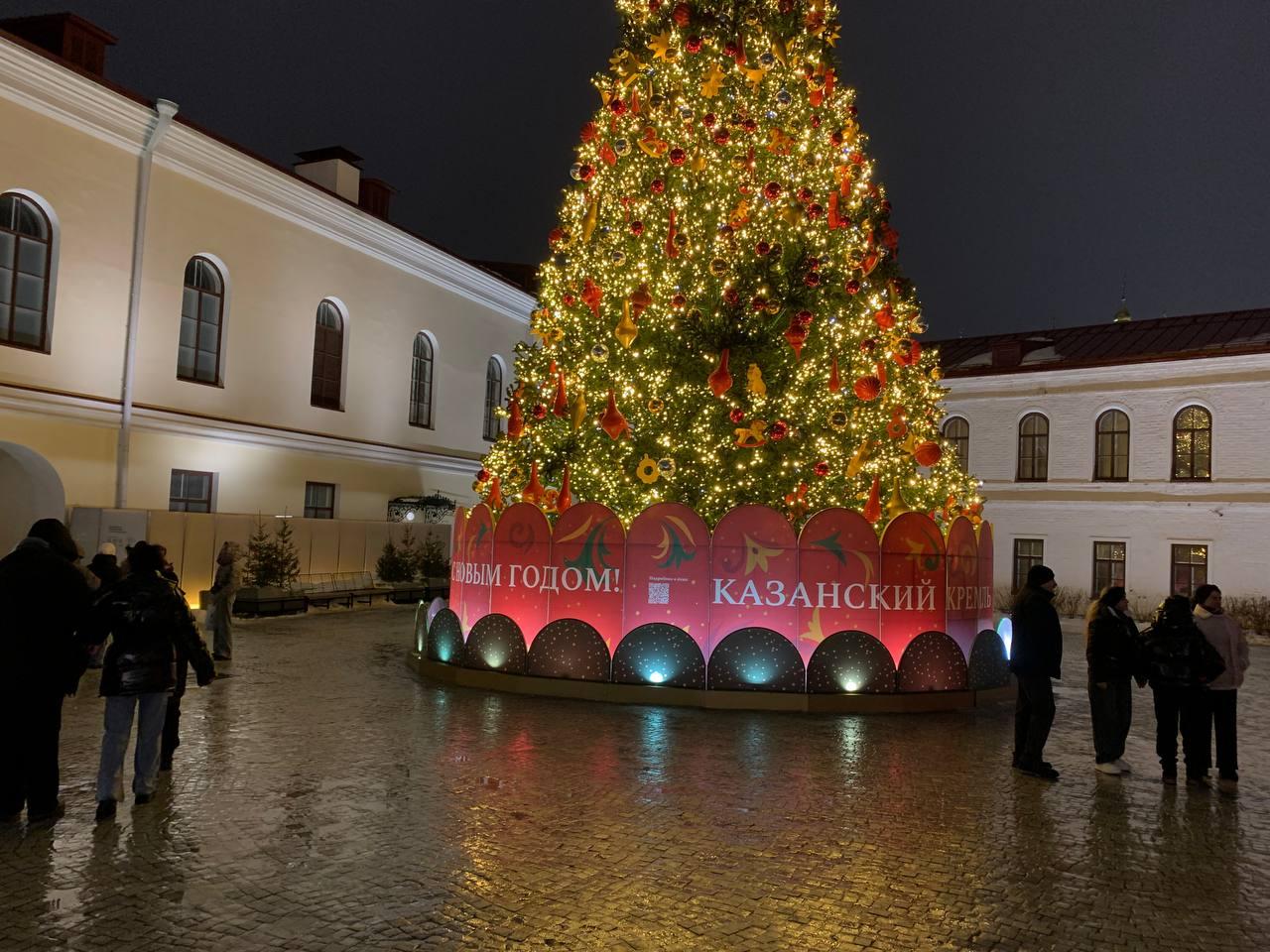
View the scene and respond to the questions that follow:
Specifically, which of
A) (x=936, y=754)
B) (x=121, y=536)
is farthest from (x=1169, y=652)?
(x=121, y=536)

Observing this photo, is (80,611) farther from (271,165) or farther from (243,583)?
(271,165)

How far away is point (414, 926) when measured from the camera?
5.06m

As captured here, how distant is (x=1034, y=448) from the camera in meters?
32.2

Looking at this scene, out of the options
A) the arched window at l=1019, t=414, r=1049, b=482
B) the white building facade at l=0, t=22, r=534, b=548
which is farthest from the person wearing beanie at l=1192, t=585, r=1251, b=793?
the arched window at l=1019, t=414, r=1049, b=482

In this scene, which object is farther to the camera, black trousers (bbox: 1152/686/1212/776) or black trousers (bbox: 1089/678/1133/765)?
black trousers (bbox: 1089/678/1133/765)

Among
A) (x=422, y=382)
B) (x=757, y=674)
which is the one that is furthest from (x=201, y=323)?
(x=757, y=674)

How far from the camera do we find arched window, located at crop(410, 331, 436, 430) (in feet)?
105

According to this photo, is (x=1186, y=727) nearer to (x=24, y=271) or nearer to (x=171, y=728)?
(x=171, y=728)

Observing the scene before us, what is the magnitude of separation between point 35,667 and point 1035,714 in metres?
8.22

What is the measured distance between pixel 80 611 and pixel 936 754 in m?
7.80

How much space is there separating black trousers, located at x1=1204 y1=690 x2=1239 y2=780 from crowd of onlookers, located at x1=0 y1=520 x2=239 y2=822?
29.1 feet

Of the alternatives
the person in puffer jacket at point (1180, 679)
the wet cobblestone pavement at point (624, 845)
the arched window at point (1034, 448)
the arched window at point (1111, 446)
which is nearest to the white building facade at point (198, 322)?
the wet cobblestone pavement at point (624, 845)

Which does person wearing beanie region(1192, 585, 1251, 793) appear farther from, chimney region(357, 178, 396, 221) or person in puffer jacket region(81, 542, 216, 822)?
chimney region(357, 178, 396, 221)

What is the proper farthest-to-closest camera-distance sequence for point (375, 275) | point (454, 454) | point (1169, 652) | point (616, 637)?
point (454, 454) → point (375, 275) → point (616, 637) → point (1169, 652)
